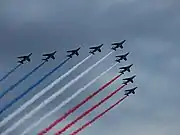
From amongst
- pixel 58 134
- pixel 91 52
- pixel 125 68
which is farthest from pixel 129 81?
pixel 58 134

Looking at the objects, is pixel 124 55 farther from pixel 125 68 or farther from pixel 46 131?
pixel 46 131

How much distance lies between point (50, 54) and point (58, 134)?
104 ft

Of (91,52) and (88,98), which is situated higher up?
(91,52)

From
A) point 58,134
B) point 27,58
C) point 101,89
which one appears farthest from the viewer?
point 27,58

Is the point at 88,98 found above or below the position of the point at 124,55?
below

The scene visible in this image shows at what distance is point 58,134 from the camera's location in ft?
480

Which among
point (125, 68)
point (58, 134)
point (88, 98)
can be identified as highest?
point (125, 68)

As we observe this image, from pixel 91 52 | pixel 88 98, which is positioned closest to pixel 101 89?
pixel 88 98

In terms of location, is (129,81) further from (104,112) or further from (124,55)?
(104,112)

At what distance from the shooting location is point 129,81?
176125 mm

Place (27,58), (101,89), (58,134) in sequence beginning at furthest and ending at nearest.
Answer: (27,58), (101,89), (58,134)

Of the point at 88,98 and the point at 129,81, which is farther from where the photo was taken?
the point at 129,81

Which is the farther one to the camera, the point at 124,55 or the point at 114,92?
the point at 124,55

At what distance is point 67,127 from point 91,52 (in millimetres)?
31285
